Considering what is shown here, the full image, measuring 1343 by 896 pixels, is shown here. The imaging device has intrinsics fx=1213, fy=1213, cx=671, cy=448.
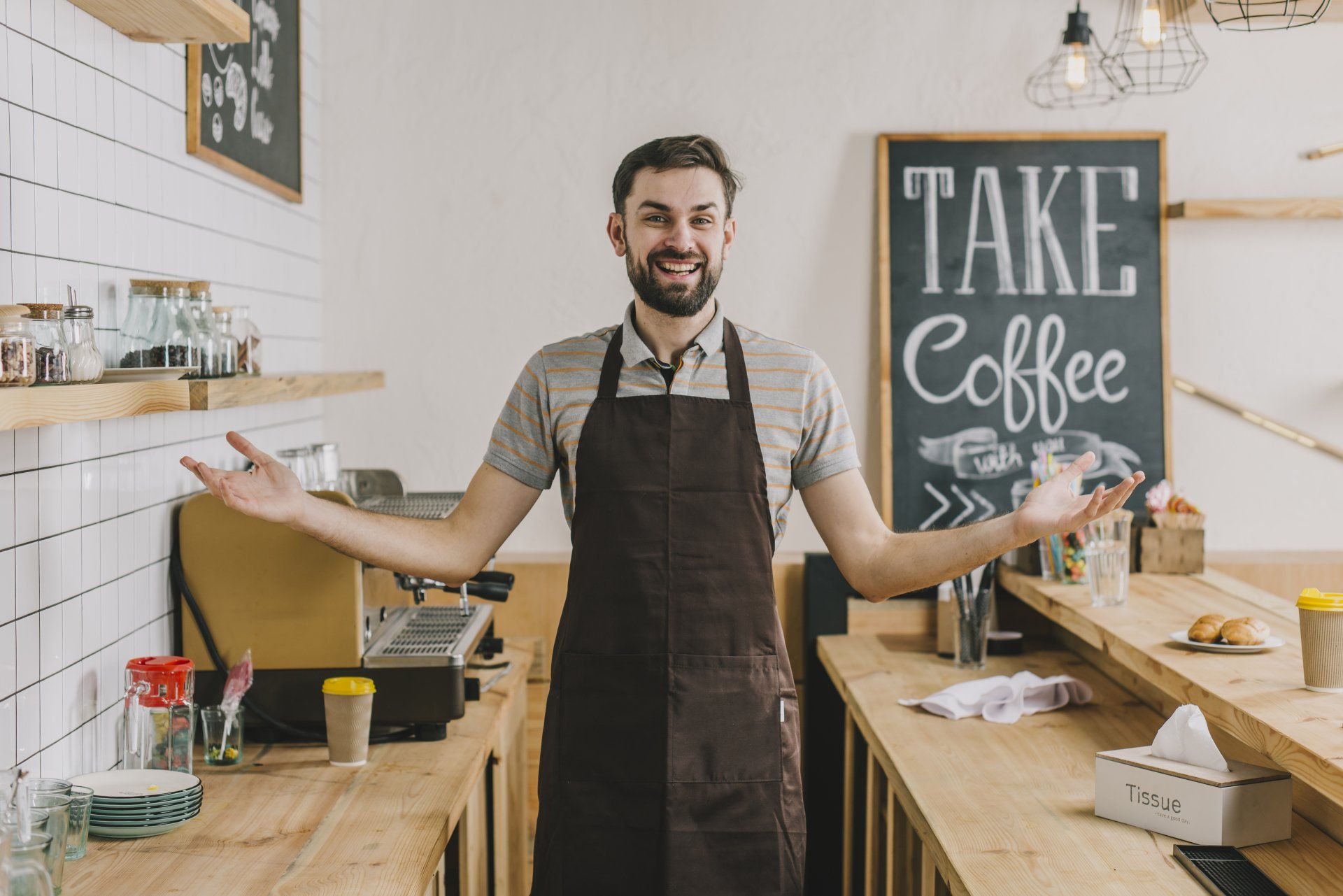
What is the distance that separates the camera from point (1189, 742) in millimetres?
1881

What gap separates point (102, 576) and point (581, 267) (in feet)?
5.66

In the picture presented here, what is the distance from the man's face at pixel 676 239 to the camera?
1972 millimetres

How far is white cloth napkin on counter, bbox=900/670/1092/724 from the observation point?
2598mm

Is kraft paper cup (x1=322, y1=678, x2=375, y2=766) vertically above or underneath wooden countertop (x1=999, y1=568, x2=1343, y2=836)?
underneath

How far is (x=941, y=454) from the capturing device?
3.43m

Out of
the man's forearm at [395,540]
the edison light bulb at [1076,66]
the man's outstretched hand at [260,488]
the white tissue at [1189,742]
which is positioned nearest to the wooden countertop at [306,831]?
the man's forearm at [395,540]

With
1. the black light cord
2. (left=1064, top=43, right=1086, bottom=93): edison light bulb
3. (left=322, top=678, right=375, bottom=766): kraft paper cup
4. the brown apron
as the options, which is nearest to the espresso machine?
the black light cord

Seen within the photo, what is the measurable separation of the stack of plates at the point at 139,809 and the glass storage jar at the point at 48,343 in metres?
0.68

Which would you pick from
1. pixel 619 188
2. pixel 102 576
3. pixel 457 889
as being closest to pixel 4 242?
pixel 102 576

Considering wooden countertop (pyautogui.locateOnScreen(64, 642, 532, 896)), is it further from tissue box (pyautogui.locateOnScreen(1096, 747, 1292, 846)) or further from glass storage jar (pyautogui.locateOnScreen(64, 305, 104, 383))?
tissue box (pyautogui.locateOnScreen(1096, 747, 1292, 846))

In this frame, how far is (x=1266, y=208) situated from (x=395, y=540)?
259cm

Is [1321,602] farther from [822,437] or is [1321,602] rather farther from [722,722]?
[722,722]

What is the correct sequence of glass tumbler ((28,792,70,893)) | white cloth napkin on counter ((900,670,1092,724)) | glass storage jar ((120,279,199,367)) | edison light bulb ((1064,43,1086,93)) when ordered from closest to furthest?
glass tumbler ((28,792,70,893))
glass storage jar ((120,279,199,367))
white cloth napkin on counter ((900,670,1092,724))
edison light bulb ((1064,43,1086,93))

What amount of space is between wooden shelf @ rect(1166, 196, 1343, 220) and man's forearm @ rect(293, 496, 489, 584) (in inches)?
89.9
